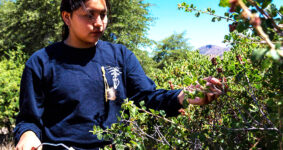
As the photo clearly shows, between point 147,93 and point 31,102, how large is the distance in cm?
88

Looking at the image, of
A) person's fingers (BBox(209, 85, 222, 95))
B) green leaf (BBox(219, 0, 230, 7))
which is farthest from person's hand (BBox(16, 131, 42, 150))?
green leaf (BBox(219, 0, 230, 7))

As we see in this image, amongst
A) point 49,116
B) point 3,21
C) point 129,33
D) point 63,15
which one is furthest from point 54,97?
point 3,21

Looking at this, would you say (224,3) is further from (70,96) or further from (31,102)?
(31,102)

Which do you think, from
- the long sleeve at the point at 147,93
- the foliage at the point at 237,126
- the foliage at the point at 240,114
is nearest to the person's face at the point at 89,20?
the long sleeve at the point at 147,93

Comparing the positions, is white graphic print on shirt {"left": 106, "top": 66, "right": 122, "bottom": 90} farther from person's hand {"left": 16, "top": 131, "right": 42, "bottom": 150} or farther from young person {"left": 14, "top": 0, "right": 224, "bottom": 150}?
person's hand {"left": 16, "top": 131, "right": 42, "bottom": 150}

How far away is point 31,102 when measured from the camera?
178 centimetres

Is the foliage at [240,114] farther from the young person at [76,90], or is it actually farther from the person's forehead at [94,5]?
the person's forehead at [94,5]

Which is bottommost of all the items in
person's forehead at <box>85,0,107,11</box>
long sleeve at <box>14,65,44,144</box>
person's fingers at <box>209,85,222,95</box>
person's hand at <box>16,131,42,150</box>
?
person's hand at <box>16,131,42,150</box>

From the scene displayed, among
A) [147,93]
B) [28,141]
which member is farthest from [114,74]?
[28,141]

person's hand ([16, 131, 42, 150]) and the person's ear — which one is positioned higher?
the person's ear

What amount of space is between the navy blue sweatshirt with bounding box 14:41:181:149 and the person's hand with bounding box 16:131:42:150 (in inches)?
1.6

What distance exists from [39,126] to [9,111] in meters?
4.90

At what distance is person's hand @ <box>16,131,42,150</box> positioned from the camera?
1.58 metres

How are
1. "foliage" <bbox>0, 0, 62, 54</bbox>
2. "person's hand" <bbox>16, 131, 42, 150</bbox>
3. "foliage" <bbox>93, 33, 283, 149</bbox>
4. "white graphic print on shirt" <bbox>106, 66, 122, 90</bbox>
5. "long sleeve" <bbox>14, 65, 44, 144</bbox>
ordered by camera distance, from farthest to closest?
"foliage" <bbox>0, 0, 62, 54</bbox> < "white graphic print on shirt" <bbox>106, 66, 122, 90</bbox> < "long sleeve" <bbox>14, 65, 44, 144</bbox> < "person's hand" <bbox>16, 131, 42, 150</bbox> < "foliage" <bbox>93, 33, 283, 149</bbox>
